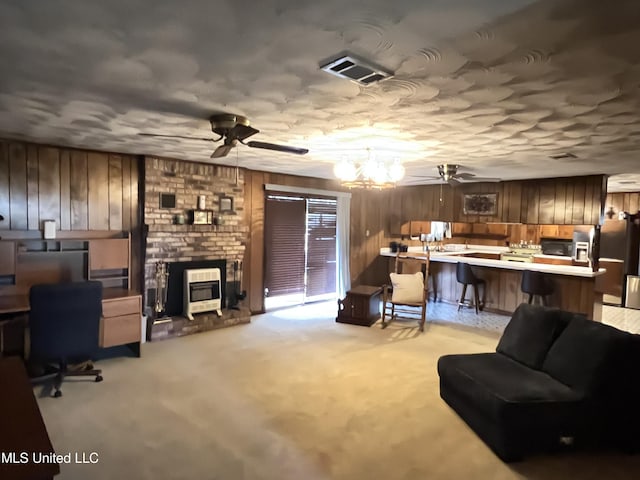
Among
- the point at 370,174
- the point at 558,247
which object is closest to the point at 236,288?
the point at 370,174

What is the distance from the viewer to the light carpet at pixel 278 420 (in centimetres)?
257

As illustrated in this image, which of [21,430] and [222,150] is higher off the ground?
[222,150]

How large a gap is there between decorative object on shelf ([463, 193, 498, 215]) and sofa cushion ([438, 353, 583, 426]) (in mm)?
4461

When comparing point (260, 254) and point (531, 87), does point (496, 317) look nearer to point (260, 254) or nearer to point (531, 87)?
point (260, 254)

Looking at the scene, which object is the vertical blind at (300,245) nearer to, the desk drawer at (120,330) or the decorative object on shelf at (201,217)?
the decorative object on shelf at (201,217)

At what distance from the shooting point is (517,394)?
271 centimetres

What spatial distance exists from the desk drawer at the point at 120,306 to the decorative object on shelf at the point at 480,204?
18.9ft

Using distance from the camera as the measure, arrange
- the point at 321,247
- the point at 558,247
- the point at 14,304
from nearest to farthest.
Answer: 1. the point at 14,304
2. the point at 321,247
3. the point at 558,247

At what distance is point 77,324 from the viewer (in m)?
3.54

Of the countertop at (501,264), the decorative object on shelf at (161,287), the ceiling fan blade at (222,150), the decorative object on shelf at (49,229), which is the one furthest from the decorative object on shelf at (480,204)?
the decorative object on shelf at (49,229)

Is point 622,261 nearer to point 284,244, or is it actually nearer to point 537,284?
point 537,284

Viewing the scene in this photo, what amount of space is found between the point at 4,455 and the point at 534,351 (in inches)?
132

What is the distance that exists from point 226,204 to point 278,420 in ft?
11.4

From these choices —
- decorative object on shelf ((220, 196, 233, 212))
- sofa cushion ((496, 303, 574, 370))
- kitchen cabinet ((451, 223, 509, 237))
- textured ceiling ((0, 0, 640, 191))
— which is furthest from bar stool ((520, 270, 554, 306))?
decorative object on shelf ((220, 196, 233, 212))
